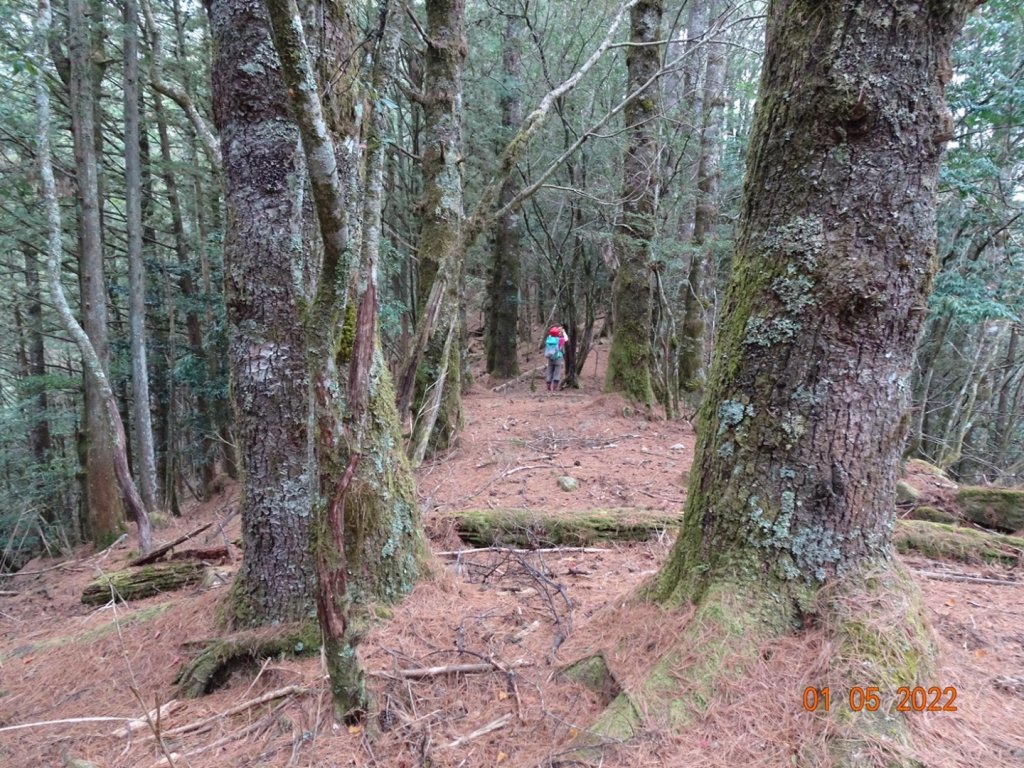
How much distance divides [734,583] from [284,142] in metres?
3.04

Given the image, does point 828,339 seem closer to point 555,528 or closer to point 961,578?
point 961,578

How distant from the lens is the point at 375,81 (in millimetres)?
3055

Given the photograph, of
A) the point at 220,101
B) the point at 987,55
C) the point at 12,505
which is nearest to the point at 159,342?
the point at 12,505

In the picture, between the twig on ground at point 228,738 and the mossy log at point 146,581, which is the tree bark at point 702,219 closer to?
the mossy log at point 146,581

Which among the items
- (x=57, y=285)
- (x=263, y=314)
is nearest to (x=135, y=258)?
(x=57, y=285)

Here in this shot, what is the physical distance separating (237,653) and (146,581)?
220cm

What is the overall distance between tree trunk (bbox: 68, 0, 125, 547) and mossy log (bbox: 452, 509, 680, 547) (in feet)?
25.6

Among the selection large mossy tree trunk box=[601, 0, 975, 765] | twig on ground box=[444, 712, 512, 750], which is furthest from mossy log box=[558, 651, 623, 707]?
twig on ground box=[444, 712, 512, 750]

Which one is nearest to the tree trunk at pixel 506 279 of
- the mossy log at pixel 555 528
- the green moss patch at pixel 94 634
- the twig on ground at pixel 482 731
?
the mossy log at pixel 555 528

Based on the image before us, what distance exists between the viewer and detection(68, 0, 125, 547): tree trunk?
30.0ft

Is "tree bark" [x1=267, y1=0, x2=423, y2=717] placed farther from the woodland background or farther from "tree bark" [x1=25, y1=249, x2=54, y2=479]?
"tree bark" [x1=25, y1=249, x2=54, y2=479]

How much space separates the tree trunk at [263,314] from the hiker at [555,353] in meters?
9.29

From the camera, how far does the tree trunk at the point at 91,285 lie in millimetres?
9133

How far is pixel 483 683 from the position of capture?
255cm
